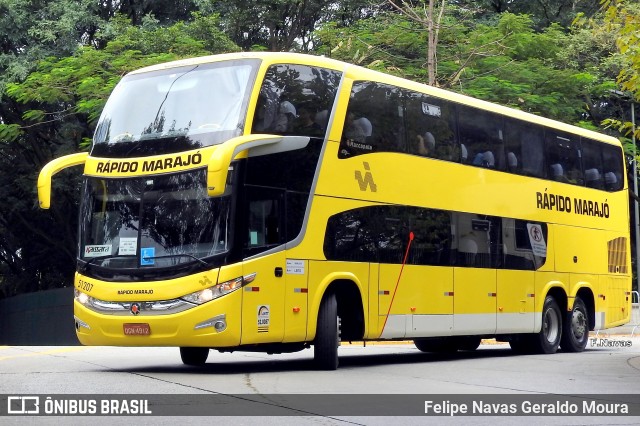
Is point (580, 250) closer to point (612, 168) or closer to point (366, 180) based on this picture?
point (612, 168)

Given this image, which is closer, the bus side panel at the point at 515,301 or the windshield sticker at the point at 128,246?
the windshield sticker at the point at 128,246

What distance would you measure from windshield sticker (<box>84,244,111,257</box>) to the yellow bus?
17mm

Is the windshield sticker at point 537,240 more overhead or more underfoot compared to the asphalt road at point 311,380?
more overhead

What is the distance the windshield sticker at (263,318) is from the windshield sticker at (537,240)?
24.4ft

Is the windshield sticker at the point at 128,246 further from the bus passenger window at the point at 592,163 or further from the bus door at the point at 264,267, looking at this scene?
the bus passenger window at the point at 592,163

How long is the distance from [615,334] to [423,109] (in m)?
18.2

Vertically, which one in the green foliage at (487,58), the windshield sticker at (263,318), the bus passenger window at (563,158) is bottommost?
the windshield sticker at (263,318)

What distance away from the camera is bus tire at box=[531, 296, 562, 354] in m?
21.5

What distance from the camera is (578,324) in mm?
22656

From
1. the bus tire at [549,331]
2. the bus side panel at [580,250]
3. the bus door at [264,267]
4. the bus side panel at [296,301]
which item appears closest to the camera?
the bus door at [264,267]

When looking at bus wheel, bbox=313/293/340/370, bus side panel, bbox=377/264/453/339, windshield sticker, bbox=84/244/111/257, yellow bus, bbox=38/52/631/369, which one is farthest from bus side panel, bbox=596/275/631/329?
windshield sticker, bbox=84/244/111/257

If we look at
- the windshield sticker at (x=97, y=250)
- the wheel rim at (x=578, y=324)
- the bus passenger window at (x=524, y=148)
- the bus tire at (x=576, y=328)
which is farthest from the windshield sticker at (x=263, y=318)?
the wheel rim at (x=578, y=324)

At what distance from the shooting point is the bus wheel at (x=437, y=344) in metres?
21.3

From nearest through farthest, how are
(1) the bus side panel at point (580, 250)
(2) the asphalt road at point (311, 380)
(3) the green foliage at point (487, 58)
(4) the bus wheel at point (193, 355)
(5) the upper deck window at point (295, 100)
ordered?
(2) the asphalt road at point (311, 380) < (5) the upper deck window at point (295, 100) < (4) the bus wheel at point (193, 355) < (1) the bus side panel at point (580, 250) < (3) the green foliage at point (487, 58)
